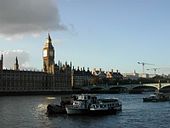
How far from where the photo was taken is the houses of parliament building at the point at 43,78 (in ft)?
472

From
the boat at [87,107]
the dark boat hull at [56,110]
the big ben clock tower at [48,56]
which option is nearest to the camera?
the boat at [87,107]

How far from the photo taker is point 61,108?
49.2 meters

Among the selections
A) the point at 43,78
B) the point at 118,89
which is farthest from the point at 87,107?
the point at 118,89

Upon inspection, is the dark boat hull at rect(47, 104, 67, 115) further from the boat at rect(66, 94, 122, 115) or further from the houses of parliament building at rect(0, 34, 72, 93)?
the houses of parliament building at rect(0, 34, 72, 93)

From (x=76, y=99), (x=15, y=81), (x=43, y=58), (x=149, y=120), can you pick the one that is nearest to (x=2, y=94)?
(x=15, y=81)

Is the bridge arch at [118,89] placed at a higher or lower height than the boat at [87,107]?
higher

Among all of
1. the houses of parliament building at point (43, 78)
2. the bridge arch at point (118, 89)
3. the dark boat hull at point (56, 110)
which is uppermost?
the houses of parliament building at point (43, 78)

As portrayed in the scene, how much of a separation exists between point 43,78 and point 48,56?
19280 mm

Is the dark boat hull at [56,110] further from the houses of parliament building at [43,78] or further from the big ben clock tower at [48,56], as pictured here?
the big ben clock tower at [48,56]

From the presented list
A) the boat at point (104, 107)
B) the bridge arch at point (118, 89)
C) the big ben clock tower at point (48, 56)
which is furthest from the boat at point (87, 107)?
the big ben clock tower at point (48, 56)

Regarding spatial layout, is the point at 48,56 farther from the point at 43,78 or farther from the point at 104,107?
the point at 104,107

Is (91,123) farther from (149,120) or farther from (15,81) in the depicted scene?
(15,81)

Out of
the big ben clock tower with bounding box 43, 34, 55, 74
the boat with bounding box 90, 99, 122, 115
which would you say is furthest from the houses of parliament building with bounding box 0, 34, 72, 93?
the boat with bounding box 90, 99, 122, 115

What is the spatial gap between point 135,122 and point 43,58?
13874 centimetres
